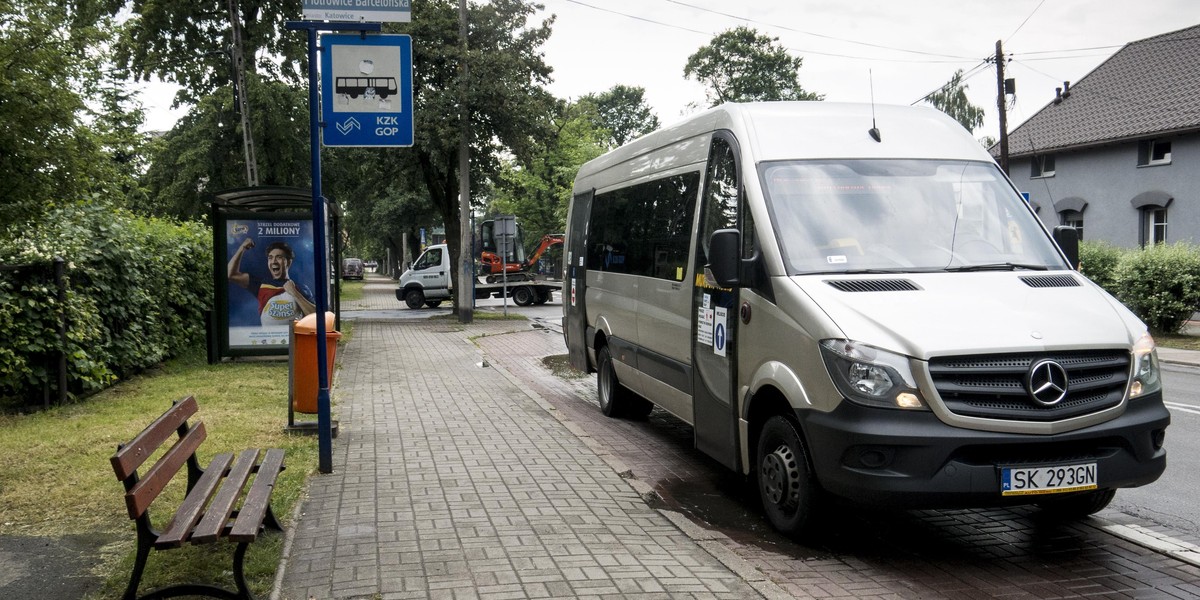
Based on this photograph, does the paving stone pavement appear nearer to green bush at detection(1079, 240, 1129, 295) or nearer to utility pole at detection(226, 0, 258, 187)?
utility pole at detection(226, 0, 258, 187)

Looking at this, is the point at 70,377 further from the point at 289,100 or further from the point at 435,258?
the point at 435,258

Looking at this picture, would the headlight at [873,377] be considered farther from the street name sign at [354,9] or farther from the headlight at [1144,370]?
the street name sign at [354,9]

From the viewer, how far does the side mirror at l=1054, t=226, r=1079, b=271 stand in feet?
20.6

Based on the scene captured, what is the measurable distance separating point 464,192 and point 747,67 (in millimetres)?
35729

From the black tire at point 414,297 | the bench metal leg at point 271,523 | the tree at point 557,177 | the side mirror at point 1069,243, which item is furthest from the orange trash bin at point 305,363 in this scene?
the tree at point 557,177

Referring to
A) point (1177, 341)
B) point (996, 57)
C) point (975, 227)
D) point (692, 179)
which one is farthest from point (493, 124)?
point (975, 227)

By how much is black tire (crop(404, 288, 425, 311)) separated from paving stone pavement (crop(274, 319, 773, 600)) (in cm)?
2317

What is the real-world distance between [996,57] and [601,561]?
2561 centimetres

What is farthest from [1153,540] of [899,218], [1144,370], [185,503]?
[185,503]

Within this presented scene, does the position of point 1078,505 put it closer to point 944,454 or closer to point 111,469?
point 944,454

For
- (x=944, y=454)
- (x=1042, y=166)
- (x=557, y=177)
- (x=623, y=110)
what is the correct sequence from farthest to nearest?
(x=623, y=110) < (x=557, y=177) < (x=1042, y=166) < (x=944, y=454)

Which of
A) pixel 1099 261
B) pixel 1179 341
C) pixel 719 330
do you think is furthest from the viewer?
pixel 1099 261

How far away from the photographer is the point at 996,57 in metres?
26.9

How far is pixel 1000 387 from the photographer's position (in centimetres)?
486
